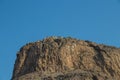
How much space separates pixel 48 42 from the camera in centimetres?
10469

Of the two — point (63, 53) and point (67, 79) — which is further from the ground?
point (63, 53)

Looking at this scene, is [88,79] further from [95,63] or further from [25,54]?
[25,54]

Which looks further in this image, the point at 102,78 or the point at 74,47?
the point at 74,47

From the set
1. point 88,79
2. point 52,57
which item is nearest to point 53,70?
point 52,57

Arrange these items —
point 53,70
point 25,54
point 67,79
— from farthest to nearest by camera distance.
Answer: point 25,54
point 53,70
point 67,79

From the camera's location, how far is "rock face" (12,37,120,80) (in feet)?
326

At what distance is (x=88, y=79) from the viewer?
303 feet

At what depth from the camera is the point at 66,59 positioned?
333 feet

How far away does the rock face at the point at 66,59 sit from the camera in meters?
99.4

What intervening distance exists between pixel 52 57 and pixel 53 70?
2.85 m

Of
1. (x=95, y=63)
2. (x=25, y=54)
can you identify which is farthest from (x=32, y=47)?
(x=95, y=63)

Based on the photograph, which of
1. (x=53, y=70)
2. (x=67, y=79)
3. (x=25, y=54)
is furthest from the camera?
(x=25, y=54)

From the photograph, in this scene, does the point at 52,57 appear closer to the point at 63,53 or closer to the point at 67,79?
the point at 63,53

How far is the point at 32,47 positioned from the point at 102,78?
1728 centimetres
